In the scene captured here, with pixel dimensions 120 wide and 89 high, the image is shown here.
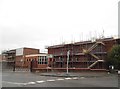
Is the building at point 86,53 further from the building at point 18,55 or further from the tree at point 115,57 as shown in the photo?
the building at point 18,55

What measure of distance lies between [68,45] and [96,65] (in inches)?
470

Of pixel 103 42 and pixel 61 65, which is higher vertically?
pixel 103 42

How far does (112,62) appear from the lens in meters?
50.1

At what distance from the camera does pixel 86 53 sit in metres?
59.1

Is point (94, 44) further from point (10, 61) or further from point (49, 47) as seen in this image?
point (10, 61)

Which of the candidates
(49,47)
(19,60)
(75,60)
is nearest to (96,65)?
(75,60)

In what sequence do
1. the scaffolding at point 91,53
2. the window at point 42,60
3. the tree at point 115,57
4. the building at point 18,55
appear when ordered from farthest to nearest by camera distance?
the building at point 18,55
the window at point 42,60
the scaffolding at point 91,53
the tree at point 115,57

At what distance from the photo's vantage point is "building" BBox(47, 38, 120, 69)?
56719 millimetres

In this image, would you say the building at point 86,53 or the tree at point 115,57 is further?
the building at point 86,53

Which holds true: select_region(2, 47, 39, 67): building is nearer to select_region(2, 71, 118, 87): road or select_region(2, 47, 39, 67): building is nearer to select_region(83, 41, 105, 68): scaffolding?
select_region(83, 41, 105, 68): scaffolding

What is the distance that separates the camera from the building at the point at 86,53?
186ft

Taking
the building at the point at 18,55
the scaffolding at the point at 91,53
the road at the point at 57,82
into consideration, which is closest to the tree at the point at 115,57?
the scaffolding at the point at 91,53

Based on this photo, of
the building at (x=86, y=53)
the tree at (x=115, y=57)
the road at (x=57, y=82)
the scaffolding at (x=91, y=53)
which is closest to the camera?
the road at (x=57, y=82)

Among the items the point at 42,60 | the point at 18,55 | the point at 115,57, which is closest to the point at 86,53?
the point at 115,57
